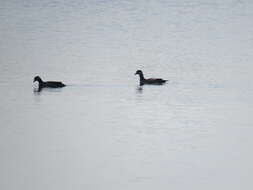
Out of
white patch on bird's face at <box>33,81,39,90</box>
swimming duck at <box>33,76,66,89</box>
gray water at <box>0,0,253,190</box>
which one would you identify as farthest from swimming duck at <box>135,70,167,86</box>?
white patch on bird's face at <box>33,81,39,90</box>

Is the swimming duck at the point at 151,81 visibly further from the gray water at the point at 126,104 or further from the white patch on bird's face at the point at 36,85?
the white patch on bird's face at the point at 36,85

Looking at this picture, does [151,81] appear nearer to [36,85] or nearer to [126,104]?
[36,85]

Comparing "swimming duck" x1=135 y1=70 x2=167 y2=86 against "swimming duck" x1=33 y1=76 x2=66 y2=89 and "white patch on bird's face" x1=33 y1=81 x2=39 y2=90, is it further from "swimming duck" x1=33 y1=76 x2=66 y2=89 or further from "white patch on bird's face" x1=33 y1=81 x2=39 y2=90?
"white patch on bird's face" x1=33 y1=81 x2=39 y2=90

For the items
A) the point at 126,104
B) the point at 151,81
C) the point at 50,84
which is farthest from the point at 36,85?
the point at 126,104

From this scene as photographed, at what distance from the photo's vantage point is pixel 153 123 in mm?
22219

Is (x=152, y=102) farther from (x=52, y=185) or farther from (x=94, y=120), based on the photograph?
(x=52, y=185)

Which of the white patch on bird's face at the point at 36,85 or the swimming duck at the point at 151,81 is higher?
the swimming duck at the point at 151,81

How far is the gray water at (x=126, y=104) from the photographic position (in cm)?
1852

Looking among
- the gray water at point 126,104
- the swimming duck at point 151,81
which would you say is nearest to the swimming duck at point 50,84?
the gray water at point 126,104

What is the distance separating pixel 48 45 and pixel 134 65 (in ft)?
14.3

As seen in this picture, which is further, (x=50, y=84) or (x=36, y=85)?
(x=36, y=85)

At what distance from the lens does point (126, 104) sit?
24688 millimetres

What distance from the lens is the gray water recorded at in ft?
60.7

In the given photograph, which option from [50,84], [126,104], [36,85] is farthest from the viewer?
[36,85]
